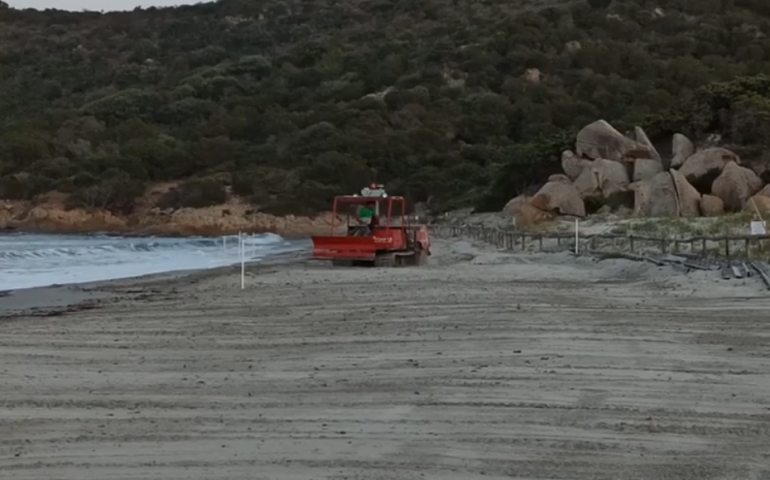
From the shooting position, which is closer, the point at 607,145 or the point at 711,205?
the point at 711,205

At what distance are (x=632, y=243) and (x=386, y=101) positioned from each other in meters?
51.7

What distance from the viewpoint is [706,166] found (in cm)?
3259

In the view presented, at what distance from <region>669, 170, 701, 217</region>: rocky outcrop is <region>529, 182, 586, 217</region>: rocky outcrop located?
3841 mm

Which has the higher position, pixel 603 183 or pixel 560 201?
pixel 603 183

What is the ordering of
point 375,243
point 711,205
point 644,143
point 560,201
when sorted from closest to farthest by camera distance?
point 375,243, point 711,205, point 560,201, point 644,143

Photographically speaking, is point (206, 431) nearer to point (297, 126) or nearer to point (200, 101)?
point (297, 126)

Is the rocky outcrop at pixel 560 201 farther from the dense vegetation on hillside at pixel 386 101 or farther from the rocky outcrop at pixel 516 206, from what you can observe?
the dense vegetation on hillside at pixel 386 101

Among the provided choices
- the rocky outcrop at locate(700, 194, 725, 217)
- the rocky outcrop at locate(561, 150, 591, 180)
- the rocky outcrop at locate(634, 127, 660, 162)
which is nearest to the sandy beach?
the rocky outcrop at locate(700, 194, 725, 217)

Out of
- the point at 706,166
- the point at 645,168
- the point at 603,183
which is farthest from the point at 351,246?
the point at 645,168

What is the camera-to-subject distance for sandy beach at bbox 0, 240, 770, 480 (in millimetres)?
5590

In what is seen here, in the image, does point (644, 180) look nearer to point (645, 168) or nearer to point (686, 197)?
point (645, 168)

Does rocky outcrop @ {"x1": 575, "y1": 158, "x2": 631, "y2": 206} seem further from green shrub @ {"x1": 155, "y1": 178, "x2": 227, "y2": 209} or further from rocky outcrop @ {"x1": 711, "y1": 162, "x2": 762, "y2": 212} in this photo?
green shrub @ {"x1": 155, "y1": 178, "x2": 227, "y2": 209}

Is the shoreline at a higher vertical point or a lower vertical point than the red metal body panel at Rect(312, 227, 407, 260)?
lower

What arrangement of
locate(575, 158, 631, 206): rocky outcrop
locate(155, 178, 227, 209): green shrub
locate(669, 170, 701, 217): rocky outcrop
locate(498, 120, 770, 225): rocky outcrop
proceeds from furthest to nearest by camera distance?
locate(155, 178, 227, 209): green shrub → locate(575, 158, 631, 206): rocky outcrop → locate(498, 120, 770, 225): rocky outcrop → locate(669, 170, 701, 217): rocky outcrop
